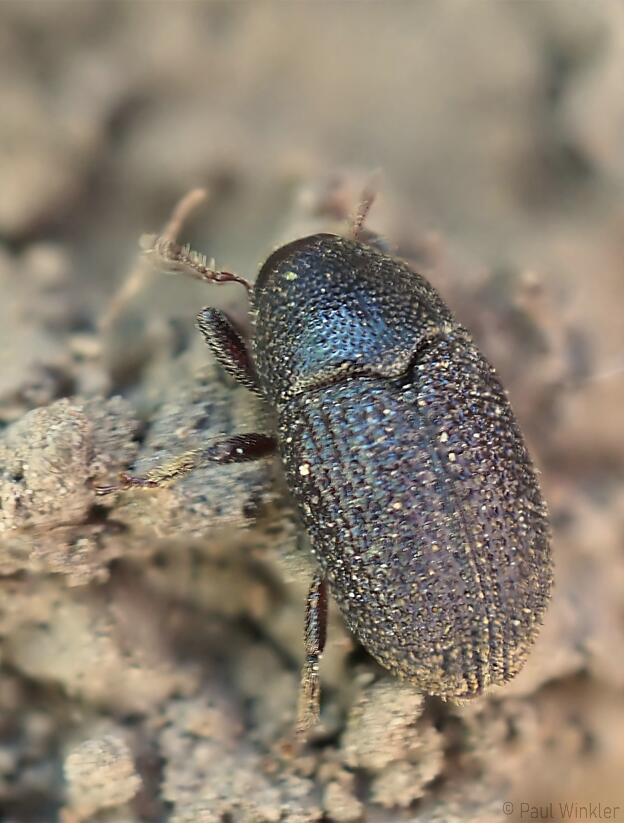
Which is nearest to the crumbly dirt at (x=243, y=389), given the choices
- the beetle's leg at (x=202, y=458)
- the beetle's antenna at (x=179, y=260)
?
the beetle's leg at (x=202, y=458)

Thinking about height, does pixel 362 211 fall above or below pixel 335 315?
above

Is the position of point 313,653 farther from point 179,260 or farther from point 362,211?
point 362,211

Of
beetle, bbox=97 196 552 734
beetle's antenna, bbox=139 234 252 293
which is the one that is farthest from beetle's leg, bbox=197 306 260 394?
beetle's antenna, bbox=139 234 252 293

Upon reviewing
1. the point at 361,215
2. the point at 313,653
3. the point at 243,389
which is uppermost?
the point at 361,215

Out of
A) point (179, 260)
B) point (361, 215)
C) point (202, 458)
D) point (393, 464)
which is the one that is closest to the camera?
point (393, 464)

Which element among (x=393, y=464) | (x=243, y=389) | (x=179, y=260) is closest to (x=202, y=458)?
(x=243, y=389)

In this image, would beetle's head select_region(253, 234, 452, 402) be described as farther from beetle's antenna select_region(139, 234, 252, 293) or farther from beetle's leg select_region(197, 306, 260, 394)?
beetle's antenna select_region(139, 234, 252, 293)

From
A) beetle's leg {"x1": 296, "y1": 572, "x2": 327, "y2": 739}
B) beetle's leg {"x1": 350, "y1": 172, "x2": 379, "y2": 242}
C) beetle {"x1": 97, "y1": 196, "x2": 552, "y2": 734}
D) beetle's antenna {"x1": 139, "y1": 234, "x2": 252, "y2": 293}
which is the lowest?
beetle's leg {"x1": 296, "y1": 572, "x2": 327, "y2": 739}

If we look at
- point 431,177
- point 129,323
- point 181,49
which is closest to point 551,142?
point 431,177
